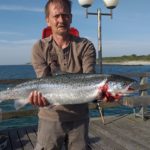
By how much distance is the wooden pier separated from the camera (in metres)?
6.80

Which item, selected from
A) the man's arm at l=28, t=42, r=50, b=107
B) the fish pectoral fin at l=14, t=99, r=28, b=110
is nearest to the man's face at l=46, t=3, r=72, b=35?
the man's arm at l=28, t=42, r=50, b=107

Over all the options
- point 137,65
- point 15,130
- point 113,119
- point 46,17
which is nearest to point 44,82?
point 46,17

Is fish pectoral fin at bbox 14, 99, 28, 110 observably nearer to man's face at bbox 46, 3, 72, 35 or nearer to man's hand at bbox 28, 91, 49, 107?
man's hand at bbox 28, 91, 49, 107

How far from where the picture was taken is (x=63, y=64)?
4090 mm

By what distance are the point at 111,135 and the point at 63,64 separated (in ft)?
12.4

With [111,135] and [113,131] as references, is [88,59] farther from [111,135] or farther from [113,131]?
[113,131]

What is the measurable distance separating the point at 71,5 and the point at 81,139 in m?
1.51

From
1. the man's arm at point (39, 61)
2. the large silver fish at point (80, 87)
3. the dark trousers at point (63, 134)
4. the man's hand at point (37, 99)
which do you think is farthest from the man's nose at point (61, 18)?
the dark trousers at point (63, 134)

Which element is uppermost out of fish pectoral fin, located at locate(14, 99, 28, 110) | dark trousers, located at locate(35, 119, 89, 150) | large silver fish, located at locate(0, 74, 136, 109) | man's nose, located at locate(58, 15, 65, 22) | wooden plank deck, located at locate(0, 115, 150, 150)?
man's nose, located at locate(58, 15, 65, 22)

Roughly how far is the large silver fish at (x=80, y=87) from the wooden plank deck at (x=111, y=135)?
2.91 meters

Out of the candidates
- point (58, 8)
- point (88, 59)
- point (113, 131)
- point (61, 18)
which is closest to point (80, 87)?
point (88, 59)

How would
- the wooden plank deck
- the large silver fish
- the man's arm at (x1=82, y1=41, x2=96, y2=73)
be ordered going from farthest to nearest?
the wooden plank deck
the man's arm at (x1=82, y1=41, x2=96, y2=73)
the large silver fish

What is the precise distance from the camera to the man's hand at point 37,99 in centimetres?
388

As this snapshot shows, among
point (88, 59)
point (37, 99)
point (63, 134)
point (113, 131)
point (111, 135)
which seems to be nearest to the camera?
point (37, 99)
